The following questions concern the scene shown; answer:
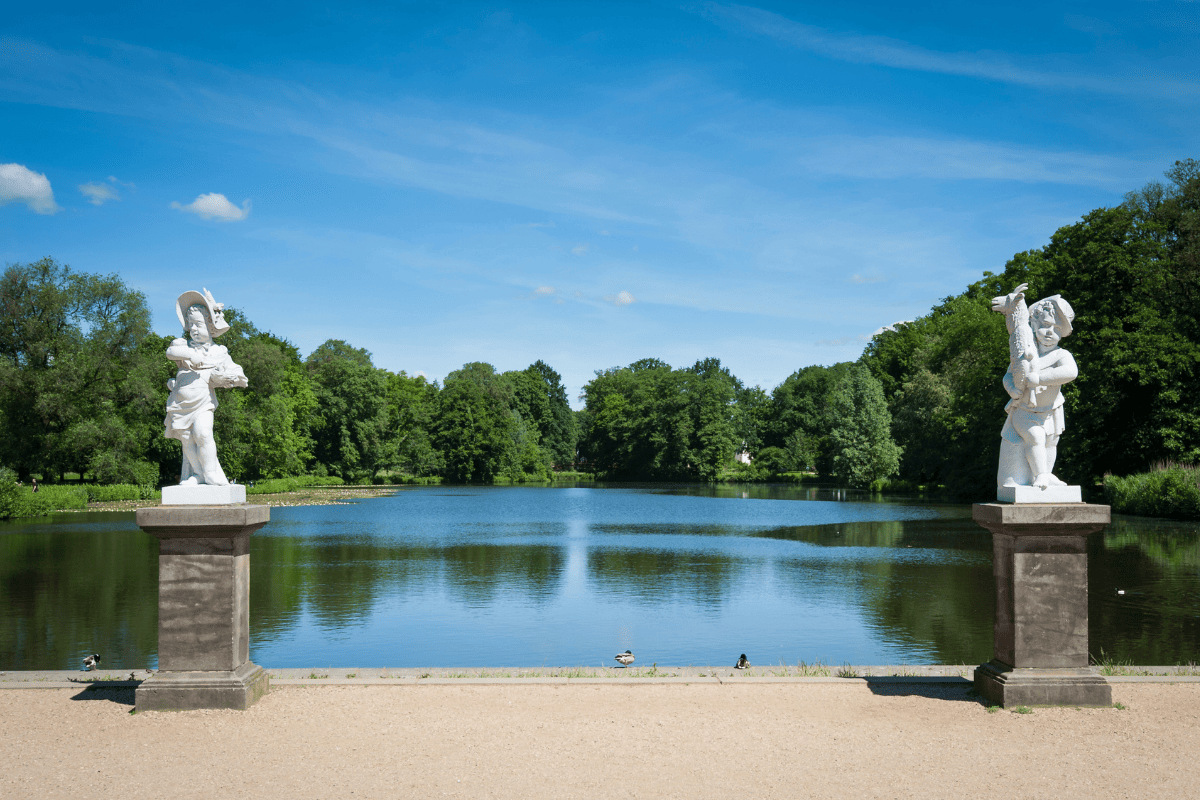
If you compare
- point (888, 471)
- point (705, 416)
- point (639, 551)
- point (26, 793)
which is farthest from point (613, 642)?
point (705, 416)

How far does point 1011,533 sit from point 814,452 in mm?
88063

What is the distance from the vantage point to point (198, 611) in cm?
773

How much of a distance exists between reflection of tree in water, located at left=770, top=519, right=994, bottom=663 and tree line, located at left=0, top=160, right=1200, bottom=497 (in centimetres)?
1385

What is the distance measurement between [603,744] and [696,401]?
3415 inches

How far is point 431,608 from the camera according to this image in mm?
17328

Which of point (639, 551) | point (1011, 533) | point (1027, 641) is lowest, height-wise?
point (639, 551)

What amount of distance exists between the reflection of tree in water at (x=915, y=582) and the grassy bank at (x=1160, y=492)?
10.2 metres

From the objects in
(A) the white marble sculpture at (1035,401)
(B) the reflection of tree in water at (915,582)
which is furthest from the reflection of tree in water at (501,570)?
(A) the white marble sculpture at (1035,401)

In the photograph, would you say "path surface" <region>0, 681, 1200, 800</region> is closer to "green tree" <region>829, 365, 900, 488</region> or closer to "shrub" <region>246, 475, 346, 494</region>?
"shrub" <region>246, 475, 346, 494</region>

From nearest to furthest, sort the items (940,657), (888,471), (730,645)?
1. (940,657)
2. (730,645)
3. (888,471)

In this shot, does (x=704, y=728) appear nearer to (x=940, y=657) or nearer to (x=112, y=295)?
(x=940, y=657)

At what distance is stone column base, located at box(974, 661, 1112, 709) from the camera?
7617 millimetres

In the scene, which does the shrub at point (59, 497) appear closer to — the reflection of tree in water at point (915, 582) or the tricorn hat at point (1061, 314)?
the reflection of tree in water at point (915, 582)

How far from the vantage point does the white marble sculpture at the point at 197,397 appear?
7977 mm
